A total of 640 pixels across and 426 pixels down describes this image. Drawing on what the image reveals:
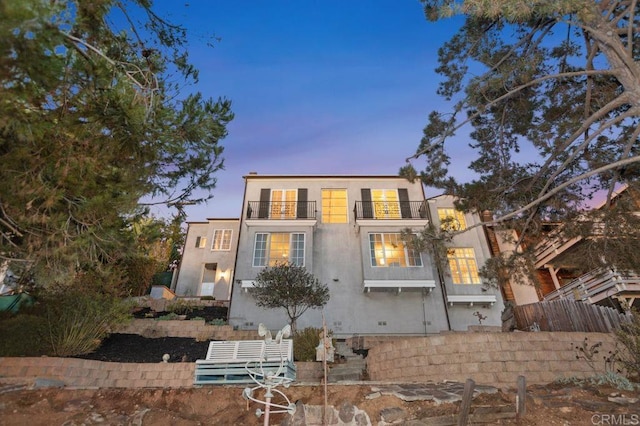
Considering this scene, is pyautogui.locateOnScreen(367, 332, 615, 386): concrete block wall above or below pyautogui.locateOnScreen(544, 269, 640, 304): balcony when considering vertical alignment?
below

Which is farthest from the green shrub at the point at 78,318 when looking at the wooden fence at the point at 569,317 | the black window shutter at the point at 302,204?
the wooden fence at the point at 569,317

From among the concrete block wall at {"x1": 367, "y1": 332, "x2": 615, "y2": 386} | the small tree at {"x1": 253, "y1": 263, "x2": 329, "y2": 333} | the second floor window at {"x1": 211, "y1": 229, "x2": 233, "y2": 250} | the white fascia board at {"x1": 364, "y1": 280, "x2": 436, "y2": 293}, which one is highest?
the second floor window at {"x1": 211, "y1": 229, "x2": 233, "y2": 250}

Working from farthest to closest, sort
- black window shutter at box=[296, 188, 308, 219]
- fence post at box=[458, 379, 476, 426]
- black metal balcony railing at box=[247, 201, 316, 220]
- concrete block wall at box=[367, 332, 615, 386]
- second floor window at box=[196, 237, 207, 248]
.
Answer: second floor window at box=[196, 237, 207, 248]
black window shutter at box=[296, 188, 308, 219]
black metal balcony railing at box=[247, 201, 316, 220]
concrete block wall at box=[367, 332, 615, 386]
fence post at box=[458, 379, 476, 426]

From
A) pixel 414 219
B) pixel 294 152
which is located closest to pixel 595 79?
pixel 414 219

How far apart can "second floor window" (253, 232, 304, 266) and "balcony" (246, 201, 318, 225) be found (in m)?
0.76

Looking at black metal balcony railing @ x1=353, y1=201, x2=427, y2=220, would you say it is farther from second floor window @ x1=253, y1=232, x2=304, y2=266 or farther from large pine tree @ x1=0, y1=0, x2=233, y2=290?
large pine tree @ x1=0, y1=0, x2=233, y2=290

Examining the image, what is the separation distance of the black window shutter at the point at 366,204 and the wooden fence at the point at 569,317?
7.82 meters

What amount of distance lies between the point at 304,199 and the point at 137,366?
10731 millimetres

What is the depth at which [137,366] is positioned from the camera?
7.95m

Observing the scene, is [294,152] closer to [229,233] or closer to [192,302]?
[229,233]

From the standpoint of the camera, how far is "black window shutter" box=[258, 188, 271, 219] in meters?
16.0

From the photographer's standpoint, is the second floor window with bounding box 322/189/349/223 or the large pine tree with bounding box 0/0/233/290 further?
the second floor window with bounding box 322/189/349/223

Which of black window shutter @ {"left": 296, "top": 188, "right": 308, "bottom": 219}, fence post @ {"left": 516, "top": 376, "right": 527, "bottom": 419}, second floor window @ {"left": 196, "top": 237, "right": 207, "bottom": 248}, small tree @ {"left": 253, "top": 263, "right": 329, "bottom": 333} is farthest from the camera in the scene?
second floor window @ {"left": 196, "top": 237, "right": 207, "bottom": 248}

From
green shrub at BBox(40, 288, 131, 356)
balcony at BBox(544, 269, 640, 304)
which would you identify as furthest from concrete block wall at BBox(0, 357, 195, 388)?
balcony at BBox(544, 269, 640, 304)
